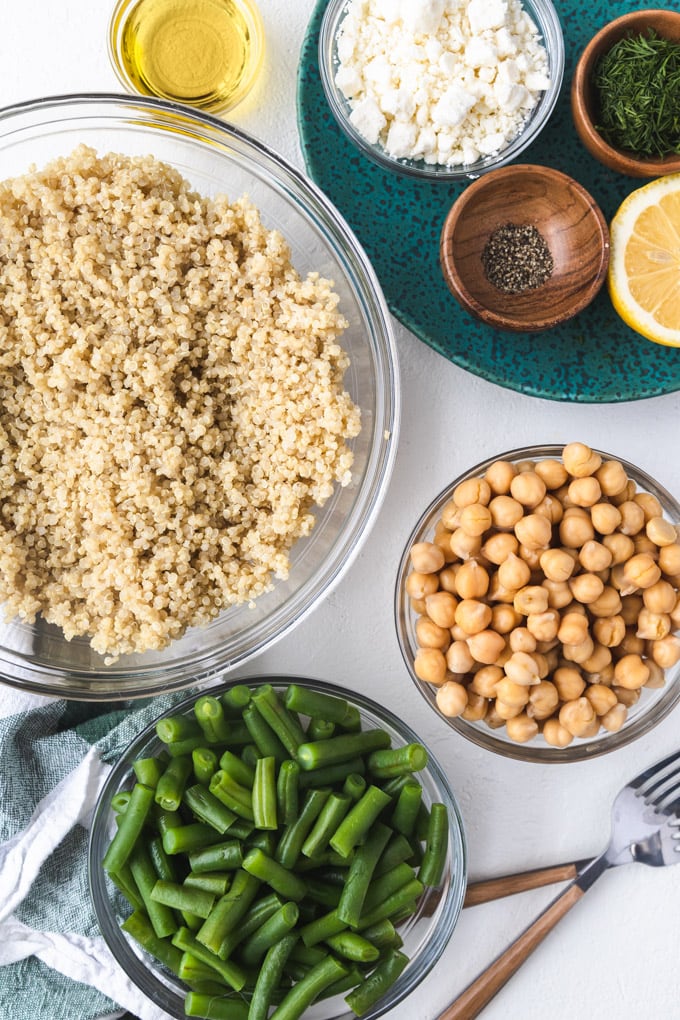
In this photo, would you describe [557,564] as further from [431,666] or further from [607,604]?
[431,666]

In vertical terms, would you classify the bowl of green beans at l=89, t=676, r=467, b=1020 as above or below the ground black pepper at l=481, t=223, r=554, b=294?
below

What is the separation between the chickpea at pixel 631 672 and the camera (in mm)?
1613

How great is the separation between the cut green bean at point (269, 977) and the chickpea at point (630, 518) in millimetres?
978

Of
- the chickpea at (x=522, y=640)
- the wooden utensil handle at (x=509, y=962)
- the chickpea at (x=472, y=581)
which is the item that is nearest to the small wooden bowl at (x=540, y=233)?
the chickpea at (x=472, y=581)

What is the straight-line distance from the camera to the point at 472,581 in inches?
63.0

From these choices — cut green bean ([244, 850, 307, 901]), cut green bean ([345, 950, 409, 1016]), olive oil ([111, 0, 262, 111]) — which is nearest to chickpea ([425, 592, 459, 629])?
cut green bean ([244, 850, 307, 901])

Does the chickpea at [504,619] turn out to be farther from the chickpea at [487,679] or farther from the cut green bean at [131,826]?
the cut green bean at [131,826]

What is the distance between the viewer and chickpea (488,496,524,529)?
160cm

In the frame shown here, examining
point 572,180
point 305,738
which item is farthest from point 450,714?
point 572,180

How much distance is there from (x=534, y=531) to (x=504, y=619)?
0.17m

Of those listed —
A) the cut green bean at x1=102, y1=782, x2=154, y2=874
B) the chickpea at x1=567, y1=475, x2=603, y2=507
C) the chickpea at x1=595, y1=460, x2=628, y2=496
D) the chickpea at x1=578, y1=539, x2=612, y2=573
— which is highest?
the chickpea at x1=595, y1=460, x2=628, y2=496

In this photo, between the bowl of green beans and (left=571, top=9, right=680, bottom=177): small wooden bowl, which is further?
(left=571, top=9, right=680, bottom=177): small wooden bowl

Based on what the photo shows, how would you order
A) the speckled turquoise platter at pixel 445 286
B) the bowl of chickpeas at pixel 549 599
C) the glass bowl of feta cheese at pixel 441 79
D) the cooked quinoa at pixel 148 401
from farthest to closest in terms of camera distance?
the speckled turquoise platter at pixel 445 286 < the glass bowl of feta cheese at pixel 441 79 < the bowl of chickpeas at pixel 549 599 < the cooked quinoa at pixel 148 401

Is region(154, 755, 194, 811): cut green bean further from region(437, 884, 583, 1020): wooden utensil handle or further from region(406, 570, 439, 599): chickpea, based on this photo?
region(437, 884, 583, 1020): wooden utensil handle
